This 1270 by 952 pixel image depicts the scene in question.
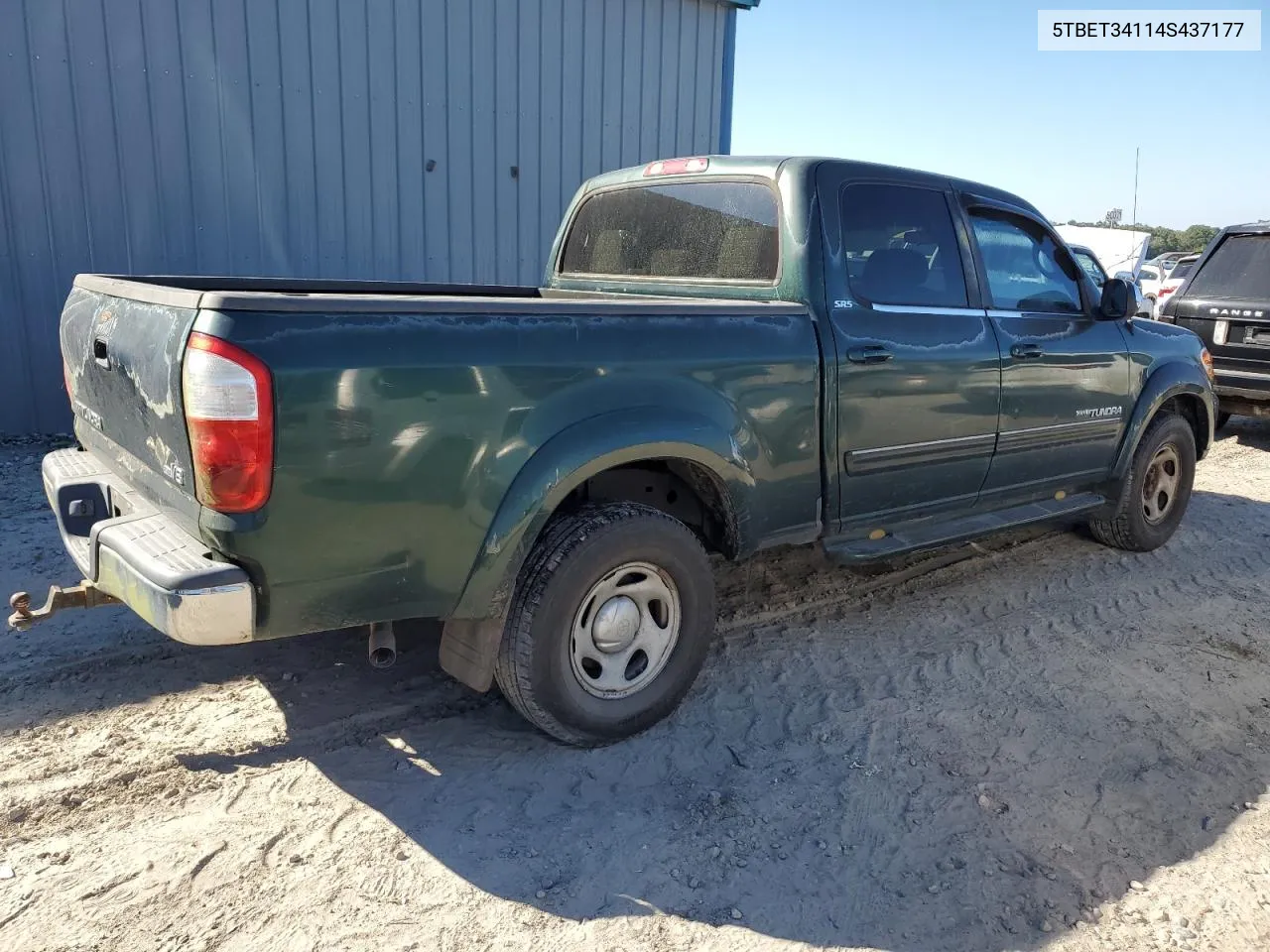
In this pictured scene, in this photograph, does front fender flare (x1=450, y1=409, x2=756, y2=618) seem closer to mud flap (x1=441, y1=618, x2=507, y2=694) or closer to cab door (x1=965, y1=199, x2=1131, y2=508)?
mud flap (x1=441, y1=618, x2=507, y2=694)

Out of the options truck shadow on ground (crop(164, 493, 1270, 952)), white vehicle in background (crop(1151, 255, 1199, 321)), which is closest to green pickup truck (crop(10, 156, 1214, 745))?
truck shadow on ground (crop(164, 493, 1270, 952))

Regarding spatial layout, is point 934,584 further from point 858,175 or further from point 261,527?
point 261,527

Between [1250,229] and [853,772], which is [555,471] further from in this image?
[1250,229]

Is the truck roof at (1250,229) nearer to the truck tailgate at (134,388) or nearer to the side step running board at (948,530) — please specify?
the side step running board at (948,530)

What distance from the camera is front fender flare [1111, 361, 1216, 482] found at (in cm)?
503

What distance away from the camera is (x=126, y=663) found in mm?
3555

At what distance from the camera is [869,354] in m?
3.60

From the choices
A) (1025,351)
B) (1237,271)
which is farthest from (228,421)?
(1237,271)

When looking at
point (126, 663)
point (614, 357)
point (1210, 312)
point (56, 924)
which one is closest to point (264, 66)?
point (126, 663)

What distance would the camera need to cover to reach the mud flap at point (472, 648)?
2.89 metres

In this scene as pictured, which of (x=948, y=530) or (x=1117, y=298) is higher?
(x=1117, y=298)

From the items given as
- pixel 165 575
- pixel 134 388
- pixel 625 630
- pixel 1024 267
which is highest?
pixel 1024 267

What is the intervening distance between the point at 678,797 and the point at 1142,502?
374 centimetres

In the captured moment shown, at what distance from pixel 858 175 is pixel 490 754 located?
8.62 ft
